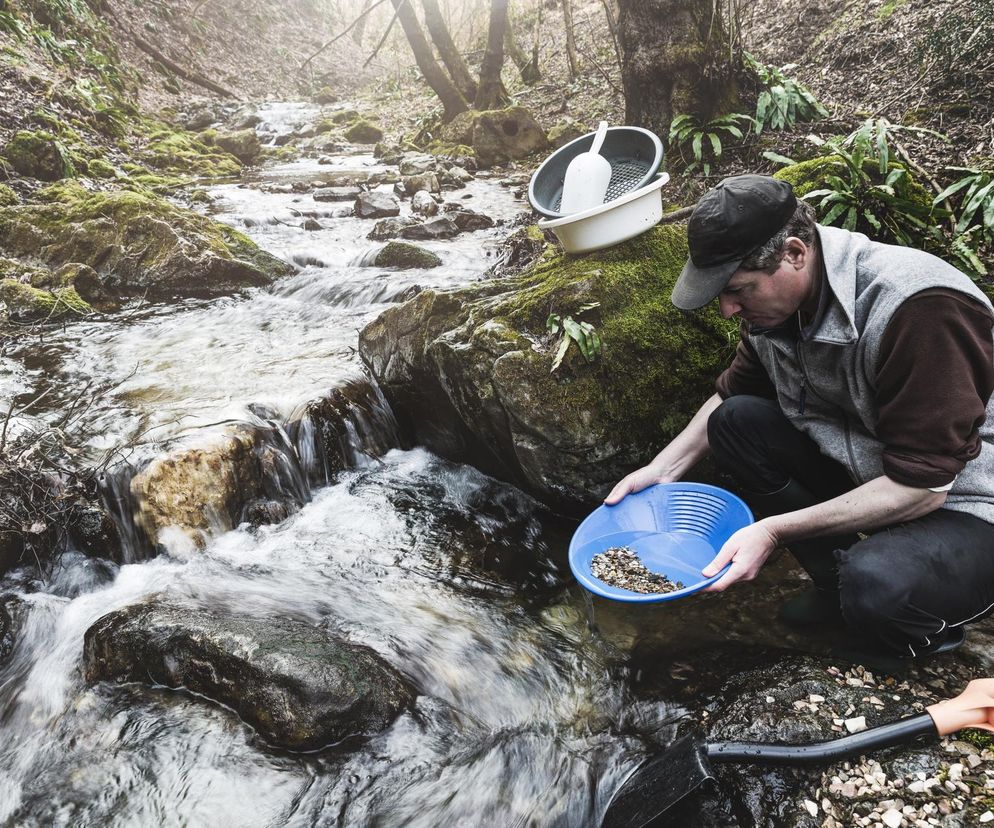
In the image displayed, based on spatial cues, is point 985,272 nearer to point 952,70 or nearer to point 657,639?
point 657,639

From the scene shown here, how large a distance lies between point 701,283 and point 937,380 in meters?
0.74

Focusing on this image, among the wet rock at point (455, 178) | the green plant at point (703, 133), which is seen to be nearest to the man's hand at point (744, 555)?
the green plant at point (703, 133)

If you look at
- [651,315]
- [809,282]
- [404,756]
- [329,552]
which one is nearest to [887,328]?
[809,282]

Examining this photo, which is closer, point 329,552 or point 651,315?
point 651,315

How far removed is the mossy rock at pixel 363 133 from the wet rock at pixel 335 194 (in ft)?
22.5

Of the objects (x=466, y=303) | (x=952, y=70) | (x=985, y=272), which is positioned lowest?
(x=985, y=272)

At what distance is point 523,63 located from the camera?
52.6 feet

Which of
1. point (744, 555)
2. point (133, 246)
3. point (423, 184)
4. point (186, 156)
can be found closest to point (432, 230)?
point (423, 184)

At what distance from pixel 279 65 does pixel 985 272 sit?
89.2ft

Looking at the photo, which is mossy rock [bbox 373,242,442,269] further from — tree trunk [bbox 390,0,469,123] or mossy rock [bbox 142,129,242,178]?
tree trunk [bbox 390,0,469,123]

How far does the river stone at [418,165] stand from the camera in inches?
455

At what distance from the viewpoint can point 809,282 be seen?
2.07m

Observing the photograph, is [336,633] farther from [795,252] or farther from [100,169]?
[100,169]

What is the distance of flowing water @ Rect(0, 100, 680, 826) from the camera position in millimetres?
2354
